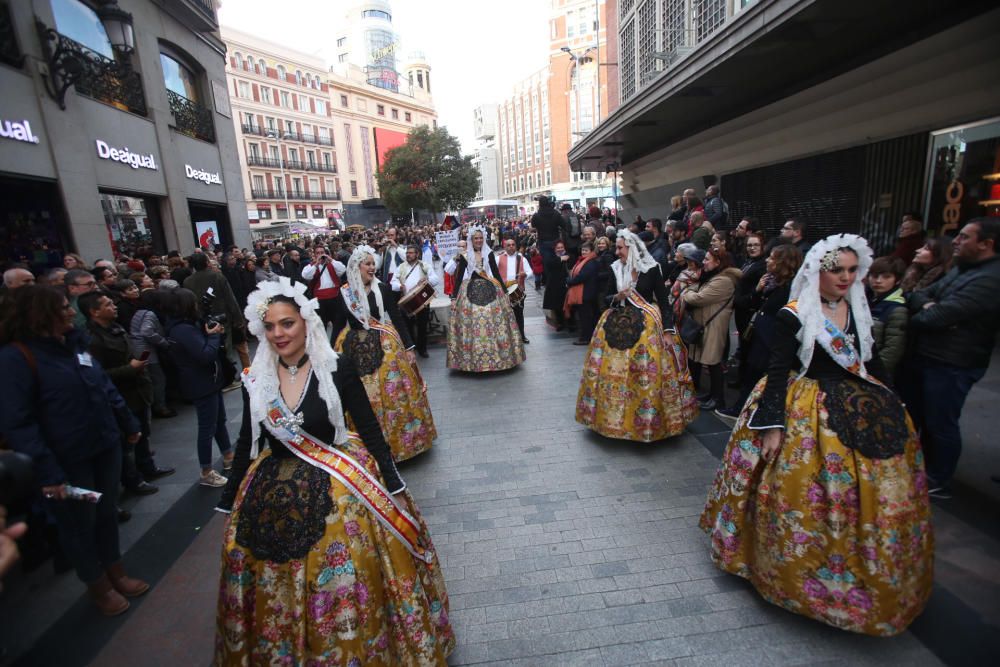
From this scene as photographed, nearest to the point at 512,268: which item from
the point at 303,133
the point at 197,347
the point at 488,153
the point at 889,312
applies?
the point at 197,347

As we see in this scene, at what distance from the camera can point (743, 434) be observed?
2.81 meters

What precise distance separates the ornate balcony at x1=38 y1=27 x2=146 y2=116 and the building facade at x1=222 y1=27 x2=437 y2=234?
2188cm

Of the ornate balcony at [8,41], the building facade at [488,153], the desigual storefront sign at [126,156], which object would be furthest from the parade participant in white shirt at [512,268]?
the building facade at [488,153]

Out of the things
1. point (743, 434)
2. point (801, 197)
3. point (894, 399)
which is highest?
point (801, 197)

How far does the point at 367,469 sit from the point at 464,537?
5.31 ft

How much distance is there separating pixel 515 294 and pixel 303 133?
45111 millimetres

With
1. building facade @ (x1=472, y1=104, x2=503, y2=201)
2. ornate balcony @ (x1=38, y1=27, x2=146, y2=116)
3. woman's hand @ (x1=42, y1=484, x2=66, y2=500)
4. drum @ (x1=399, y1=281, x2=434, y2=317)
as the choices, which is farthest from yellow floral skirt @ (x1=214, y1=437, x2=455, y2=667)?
building facade @ (x1=472, y1=104, x2=503, y2=201)

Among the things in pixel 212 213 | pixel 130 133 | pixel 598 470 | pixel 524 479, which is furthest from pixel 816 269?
pixel 212 213

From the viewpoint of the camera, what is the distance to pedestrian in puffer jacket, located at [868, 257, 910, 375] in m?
3.71

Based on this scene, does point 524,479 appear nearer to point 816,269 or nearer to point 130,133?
point 816,269

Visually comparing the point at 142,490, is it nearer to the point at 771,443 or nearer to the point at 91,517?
the point at 91,517

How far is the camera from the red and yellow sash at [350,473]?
7.00 feet

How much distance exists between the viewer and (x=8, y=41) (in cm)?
707

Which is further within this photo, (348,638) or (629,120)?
(629,120)
